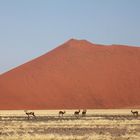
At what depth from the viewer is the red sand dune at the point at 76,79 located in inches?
4141

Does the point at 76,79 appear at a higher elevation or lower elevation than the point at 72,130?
higher

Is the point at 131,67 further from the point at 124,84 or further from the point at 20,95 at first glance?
the point at 20,95

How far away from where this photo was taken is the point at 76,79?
11312cm

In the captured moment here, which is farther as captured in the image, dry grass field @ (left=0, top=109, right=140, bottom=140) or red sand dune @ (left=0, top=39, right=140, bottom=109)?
red sand dune @ (left=0, top=39, right=140, bottom=109)

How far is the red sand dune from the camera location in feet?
345

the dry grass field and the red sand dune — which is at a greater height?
the red sand dune

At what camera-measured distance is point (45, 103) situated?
344ft

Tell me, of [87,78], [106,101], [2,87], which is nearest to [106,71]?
[87,78]

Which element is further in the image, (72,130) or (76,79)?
(76,79)

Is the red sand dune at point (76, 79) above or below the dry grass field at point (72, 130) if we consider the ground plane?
above

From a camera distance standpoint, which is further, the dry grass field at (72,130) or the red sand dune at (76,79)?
the red sand dune at (76,79)

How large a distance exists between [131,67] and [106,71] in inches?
217

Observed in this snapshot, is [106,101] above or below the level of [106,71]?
below

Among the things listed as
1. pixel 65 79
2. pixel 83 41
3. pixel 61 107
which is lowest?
pixel 61 107
